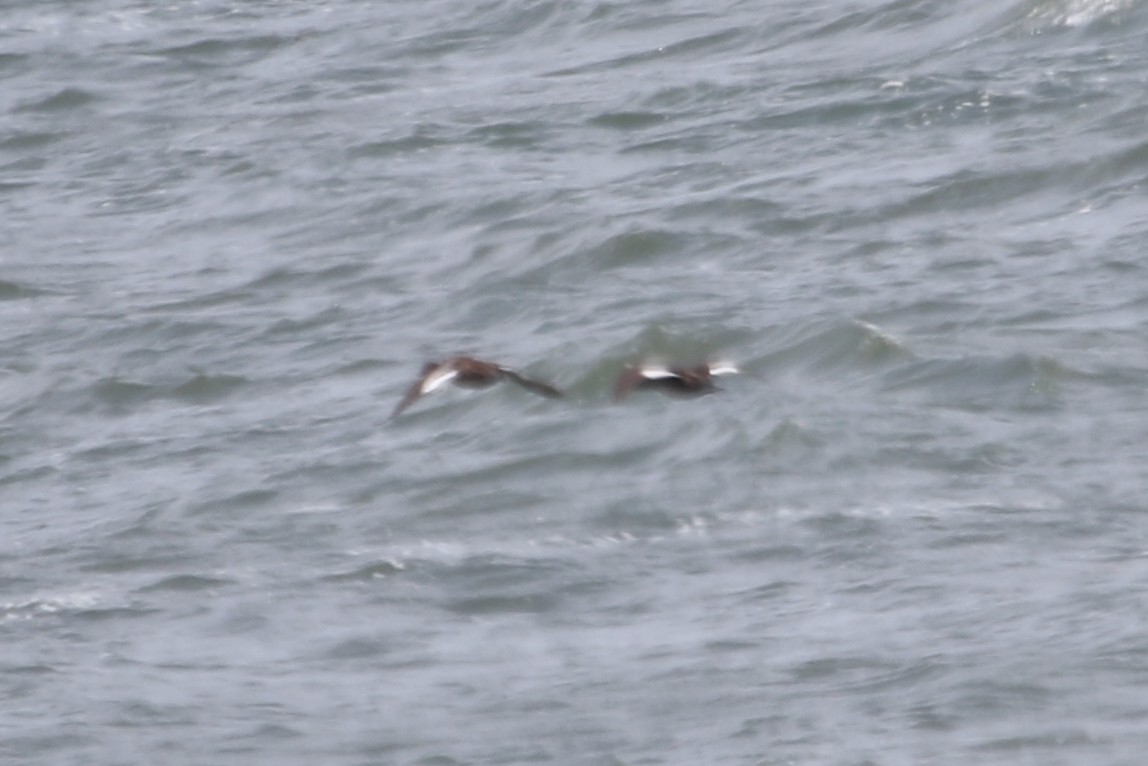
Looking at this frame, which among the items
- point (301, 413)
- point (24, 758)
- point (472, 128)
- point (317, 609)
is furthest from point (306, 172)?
point (24, 758)

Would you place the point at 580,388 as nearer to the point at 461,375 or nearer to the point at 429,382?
the point at 461,375

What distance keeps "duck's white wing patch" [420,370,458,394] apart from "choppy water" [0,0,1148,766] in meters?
1.12

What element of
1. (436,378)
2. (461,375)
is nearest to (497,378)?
→ (461,375)

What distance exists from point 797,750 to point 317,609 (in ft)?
8.51

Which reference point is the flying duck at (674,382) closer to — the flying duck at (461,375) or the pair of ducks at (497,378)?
the pair of ducks at (497,378)

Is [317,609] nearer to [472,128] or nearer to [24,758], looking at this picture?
[24,758]

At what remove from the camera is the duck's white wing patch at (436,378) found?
10.2 metres

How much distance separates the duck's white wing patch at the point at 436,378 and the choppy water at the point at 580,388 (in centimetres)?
112

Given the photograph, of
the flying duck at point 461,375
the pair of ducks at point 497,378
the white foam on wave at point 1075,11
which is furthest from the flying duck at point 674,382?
the white foam on wave at point 1075,11

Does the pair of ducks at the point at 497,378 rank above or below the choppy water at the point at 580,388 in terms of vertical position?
above

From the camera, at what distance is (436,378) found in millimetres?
10305

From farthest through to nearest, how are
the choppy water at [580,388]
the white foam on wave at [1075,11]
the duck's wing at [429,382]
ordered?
the white foam on wave at [1075,11], the choppy water at [580,388], the duck's wing at [429,382]

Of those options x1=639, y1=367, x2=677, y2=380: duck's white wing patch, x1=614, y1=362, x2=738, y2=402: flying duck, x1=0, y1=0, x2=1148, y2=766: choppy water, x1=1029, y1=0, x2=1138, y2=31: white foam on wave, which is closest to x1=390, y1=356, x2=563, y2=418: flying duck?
x1=614, y1=362, x2=738, y2=402: flying duck

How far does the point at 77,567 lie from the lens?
40.2ft
